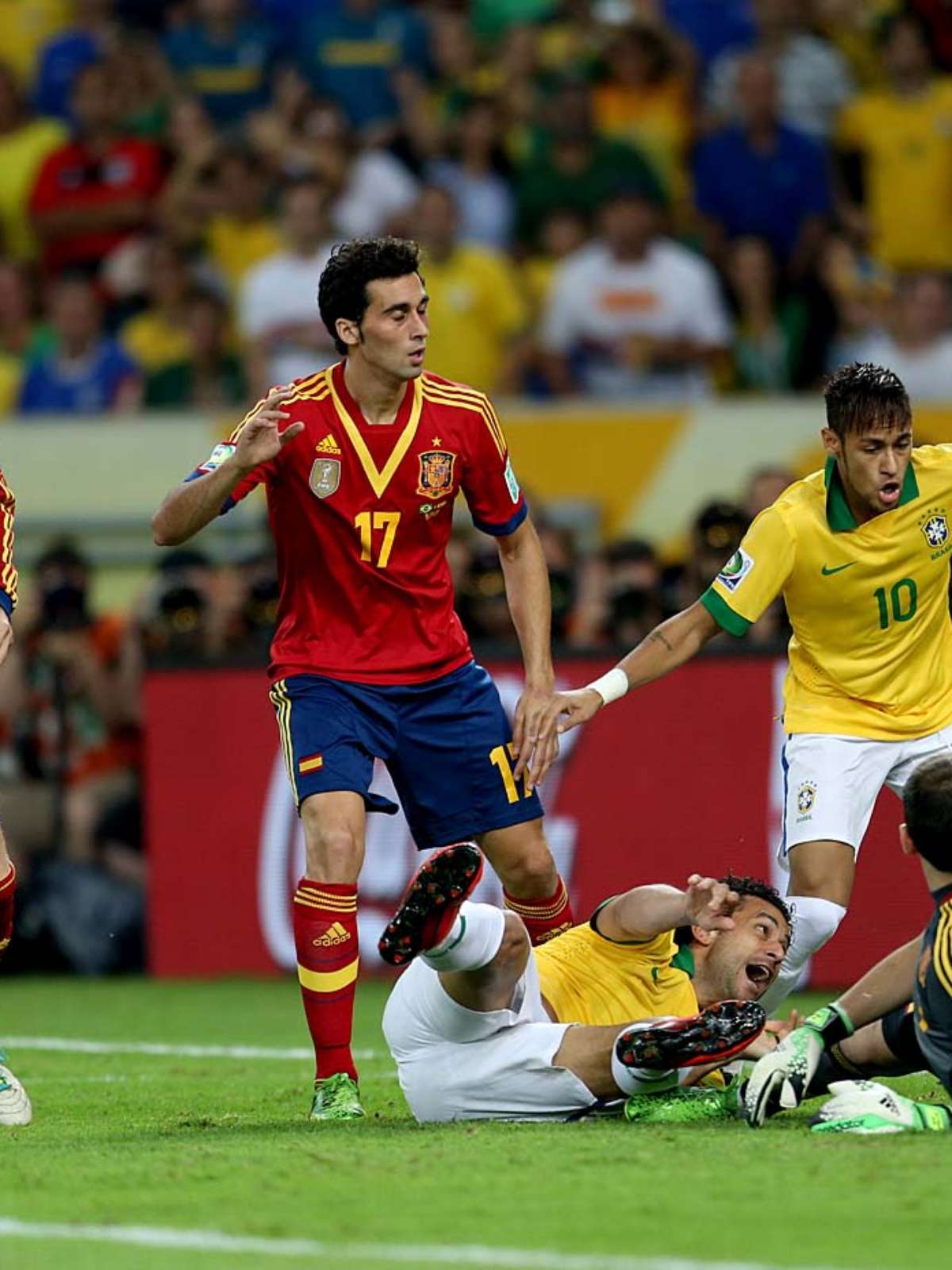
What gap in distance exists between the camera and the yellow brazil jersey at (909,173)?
15.0m

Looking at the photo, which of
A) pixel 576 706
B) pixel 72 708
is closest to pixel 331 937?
pixel 576 706

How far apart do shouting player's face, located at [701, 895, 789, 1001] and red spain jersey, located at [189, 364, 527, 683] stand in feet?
4.34

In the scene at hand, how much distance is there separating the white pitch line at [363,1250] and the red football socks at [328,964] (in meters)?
2.01

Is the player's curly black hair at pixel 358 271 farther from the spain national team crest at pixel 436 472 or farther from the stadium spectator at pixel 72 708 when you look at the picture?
the stadium spectator at pixel 72 708

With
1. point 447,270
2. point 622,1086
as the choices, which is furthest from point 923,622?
point 447,270

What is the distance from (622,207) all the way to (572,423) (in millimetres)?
1350

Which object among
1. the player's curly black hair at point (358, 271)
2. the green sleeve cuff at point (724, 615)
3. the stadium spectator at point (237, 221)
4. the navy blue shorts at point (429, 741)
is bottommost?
the navy blue shorts at point (429, 741)

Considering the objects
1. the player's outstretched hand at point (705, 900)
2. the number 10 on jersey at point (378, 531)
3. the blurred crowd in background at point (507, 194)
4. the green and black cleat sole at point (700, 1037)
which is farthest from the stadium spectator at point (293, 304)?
the green and black cleat sole at point (700, 1037)

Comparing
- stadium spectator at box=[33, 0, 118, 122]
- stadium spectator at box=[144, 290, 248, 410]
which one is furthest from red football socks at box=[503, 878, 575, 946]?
stadium spectator at box=[33, 0, 118, 122]

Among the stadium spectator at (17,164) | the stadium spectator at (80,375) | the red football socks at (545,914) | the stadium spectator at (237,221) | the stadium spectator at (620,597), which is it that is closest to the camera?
the red football socks at (545,914)

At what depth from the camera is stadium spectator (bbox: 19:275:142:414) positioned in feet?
50.5

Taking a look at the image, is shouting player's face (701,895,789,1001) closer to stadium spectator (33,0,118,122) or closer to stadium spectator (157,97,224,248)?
stadium spectator (157,97,224,248)

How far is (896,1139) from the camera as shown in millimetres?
6188

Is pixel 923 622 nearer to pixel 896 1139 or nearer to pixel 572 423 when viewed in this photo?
pixel 896 1139
